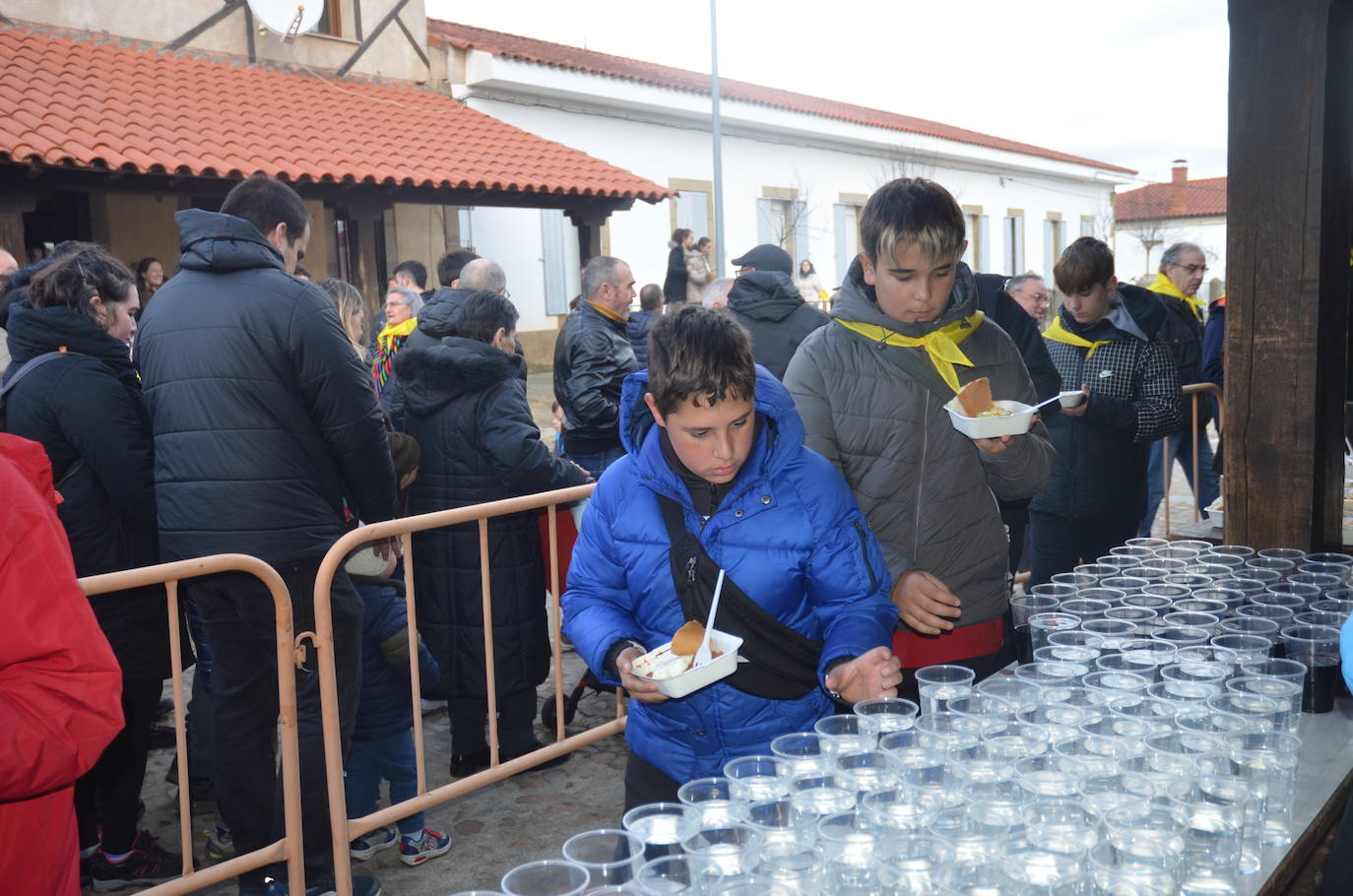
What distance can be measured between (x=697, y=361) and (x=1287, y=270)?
7.83 feet

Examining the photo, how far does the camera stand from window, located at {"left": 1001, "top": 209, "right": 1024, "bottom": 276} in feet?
104

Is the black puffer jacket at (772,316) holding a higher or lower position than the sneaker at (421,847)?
higher

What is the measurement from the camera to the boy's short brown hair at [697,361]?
7.39 feet

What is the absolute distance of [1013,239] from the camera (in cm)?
3197

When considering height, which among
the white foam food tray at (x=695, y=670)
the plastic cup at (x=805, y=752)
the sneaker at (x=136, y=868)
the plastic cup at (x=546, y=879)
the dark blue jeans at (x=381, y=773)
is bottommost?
the sneaker at (x=136, y=868)

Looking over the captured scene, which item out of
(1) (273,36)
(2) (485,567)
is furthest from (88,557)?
(1) (273,36)

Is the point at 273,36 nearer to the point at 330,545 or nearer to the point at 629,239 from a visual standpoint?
the point at 629,239

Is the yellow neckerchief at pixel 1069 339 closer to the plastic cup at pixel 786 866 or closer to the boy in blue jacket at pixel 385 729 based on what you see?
the boy in blue jacket at pixel 385 729

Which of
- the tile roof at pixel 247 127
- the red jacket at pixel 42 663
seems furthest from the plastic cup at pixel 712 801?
the tile roof at pixel 247 127

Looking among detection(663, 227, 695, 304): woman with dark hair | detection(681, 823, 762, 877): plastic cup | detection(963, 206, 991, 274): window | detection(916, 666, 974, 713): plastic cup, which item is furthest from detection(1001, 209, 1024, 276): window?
detection(681, 823, 762, 877): plastic cup

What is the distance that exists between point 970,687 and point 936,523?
892 millimetres

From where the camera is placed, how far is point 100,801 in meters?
3.88

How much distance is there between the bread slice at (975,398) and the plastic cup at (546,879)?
166cm

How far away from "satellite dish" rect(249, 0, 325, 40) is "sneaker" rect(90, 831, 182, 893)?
13105mm
